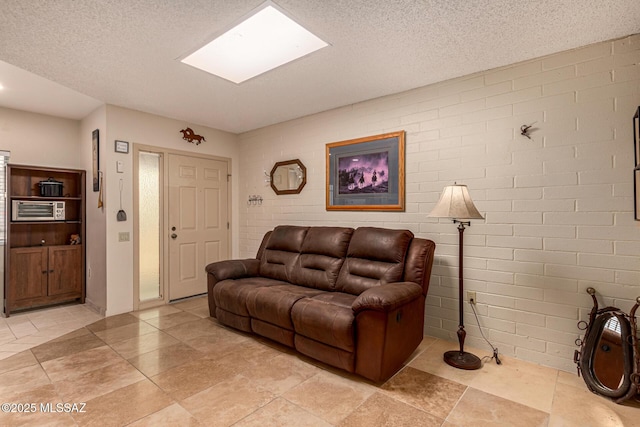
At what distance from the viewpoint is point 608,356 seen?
210 cm

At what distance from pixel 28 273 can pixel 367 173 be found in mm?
4225

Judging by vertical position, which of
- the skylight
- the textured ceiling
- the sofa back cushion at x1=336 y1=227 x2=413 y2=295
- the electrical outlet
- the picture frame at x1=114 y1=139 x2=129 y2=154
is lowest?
the electrical outlet

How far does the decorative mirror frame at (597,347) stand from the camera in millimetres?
1969

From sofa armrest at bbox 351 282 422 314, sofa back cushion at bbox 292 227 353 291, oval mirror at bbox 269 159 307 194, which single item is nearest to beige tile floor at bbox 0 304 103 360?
sofa back cushion at bbox 292 227 353 291

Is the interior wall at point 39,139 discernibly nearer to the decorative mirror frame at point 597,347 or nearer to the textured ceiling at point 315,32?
the textured ceiling at point 315,32

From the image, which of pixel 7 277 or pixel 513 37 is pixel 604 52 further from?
pixel 7 277

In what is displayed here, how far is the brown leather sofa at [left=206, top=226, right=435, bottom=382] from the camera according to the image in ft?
7.27

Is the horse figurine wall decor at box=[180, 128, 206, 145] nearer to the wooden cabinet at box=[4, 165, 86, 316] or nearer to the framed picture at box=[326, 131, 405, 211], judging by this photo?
the wooden cabinet at box=[4, 165, 86, 316]

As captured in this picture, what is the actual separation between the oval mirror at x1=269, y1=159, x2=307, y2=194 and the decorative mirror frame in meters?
3.04

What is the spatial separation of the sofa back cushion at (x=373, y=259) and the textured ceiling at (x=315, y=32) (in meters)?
1.46

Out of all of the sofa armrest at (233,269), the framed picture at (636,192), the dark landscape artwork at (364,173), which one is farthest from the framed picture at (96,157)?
the framed picture at (636,192)

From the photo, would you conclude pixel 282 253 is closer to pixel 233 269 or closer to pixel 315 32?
pixel 233 269

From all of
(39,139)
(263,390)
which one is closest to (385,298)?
(263,390)

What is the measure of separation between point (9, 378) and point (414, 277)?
3.14 m
